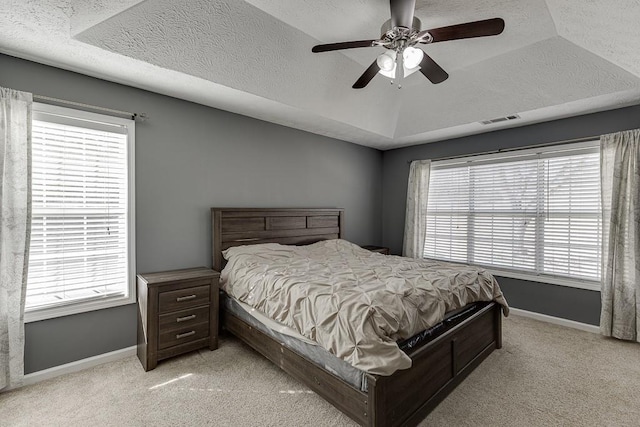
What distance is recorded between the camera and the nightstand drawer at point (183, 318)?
8.44 feet

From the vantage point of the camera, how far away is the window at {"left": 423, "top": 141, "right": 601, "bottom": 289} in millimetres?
3473

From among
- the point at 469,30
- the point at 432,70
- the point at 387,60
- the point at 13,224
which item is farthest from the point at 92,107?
the point at 469,30

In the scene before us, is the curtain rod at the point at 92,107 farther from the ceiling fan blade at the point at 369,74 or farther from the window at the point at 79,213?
the ceiling fan blade at the point at 369,74

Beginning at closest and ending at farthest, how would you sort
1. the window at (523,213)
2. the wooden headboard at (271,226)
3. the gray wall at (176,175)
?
the gray wall at (176,175) < the wooden headboard at (271,226) < the window at (523,213)

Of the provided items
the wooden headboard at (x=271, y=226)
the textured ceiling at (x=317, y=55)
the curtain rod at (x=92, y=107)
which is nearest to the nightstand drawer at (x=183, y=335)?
the wooden headboard at (x=271, y=226)

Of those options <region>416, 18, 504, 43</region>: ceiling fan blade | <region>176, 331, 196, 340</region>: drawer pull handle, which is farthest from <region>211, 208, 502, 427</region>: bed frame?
<region>416, 18, 504, 43</region>: ceiling fan blade

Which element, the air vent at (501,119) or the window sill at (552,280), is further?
the air vent at (501,119)

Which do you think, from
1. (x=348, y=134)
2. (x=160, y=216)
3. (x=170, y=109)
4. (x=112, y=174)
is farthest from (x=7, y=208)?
(x=348, y=134)

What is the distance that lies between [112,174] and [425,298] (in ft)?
9.46

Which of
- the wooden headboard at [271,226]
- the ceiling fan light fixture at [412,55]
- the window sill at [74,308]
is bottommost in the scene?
the window sill at [74,308]

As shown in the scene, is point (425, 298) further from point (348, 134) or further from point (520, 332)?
point (348, 134)

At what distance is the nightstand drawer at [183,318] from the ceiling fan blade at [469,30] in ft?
9.32

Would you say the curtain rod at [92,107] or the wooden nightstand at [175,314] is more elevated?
the curtain rod at [92,107]

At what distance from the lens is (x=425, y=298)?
2.05 metres
